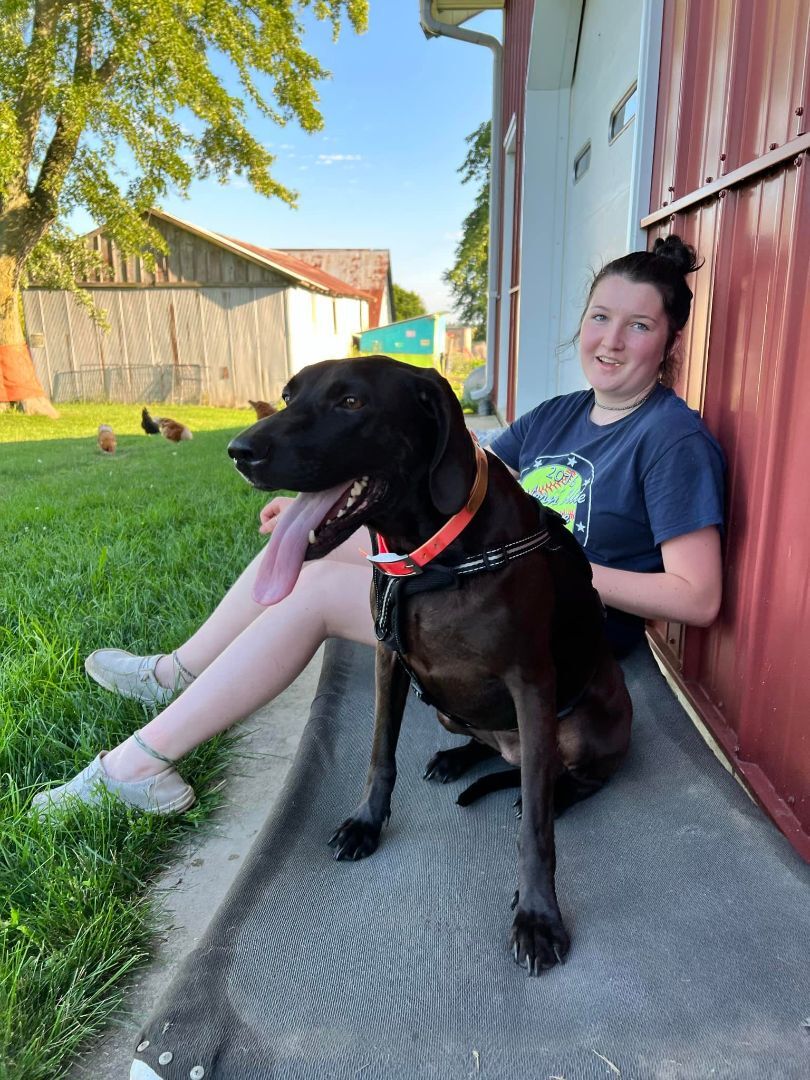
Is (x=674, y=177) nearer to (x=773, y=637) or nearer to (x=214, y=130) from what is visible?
(x=773, y=637)

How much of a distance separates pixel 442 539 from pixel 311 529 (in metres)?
0.26

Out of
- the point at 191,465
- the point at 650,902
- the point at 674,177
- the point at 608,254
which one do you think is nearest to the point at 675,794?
the point at 650,902

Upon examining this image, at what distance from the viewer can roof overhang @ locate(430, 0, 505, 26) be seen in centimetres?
761

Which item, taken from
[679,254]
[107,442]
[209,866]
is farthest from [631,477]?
[107,442]

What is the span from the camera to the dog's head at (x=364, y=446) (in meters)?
1.33

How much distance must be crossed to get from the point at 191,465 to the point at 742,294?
630 centimetres

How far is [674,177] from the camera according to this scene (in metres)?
2.35

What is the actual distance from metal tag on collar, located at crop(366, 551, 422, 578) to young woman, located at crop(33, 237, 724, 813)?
54 centimetres

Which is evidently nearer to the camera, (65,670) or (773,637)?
(773,637)

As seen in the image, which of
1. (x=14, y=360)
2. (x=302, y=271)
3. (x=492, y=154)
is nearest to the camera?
(x=492, y=154)

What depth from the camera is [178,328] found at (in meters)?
19.3

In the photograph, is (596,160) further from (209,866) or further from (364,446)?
(209,866)

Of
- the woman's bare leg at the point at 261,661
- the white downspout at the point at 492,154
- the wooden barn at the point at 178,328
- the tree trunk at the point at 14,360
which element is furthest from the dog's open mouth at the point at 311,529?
the wooden barn at the point at 178,328

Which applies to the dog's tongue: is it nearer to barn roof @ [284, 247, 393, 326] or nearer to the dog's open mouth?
the dog's open mouth
